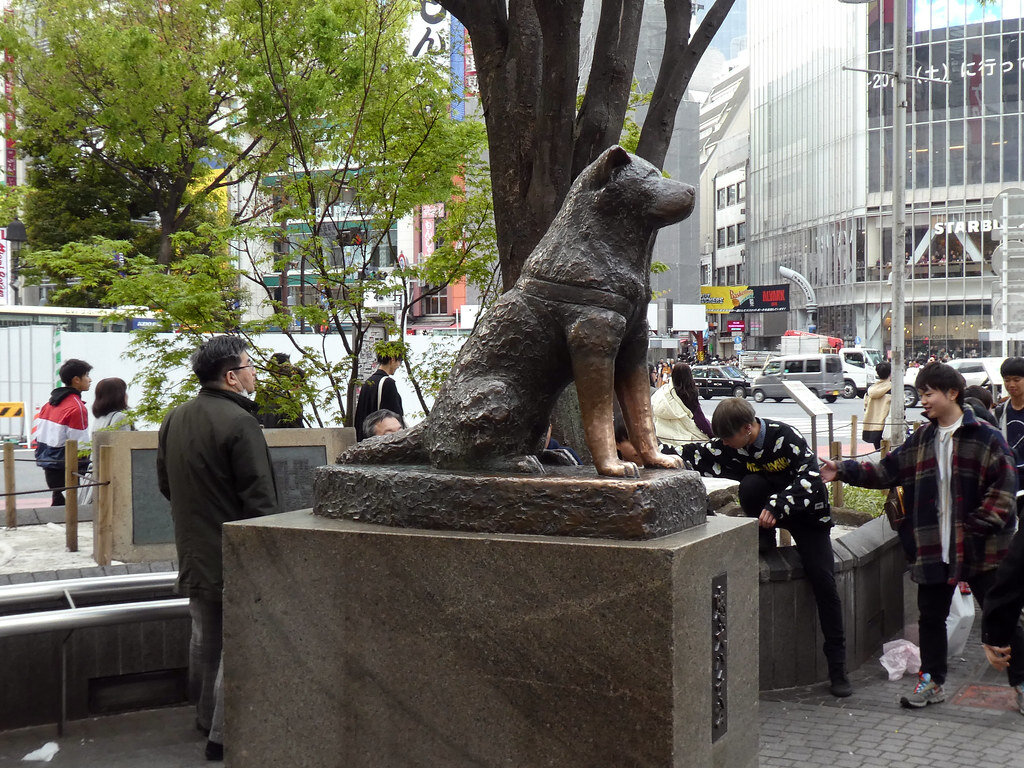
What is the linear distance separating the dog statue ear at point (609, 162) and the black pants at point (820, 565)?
291 cm

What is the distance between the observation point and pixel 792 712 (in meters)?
5.81

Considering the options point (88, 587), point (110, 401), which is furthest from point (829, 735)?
point (110, 401)

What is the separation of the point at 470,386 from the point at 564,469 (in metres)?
0.43

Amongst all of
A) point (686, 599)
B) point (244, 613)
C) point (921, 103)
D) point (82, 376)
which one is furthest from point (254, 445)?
point (921, 103)

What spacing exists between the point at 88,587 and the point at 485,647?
2.79 m

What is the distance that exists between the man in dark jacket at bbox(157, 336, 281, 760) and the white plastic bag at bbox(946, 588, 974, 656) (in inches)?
176

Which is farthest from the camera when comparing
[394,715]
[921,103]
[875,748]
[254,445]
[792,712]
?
[921,103]

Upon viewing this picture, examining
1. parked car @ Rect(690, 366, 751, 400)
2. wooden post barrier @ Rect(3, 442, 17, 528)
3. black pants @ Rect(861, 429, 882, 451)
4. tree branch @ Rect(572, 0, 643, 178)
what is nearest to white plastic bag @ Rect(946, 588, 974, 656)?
tree branch @ Rect(572, 0, 643, 178)

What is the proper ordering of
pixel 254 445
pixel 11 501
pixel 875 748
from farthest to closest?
1. pixel 11 501
2. pixel 875 748
3. pixel 254 445

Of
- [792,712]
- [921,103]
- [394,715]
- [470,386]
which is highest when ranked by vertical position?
[921,103]

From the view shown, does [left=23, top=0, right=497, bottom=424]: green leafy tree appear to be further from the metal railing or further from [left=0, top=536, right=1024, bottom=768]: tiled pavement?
[left=0, top=536, right=1024, bottom=768]: tiled pavement

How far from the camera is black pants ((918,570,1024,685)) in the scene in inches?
229

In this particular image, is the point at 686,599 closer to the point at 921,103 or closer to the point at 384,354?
the point at 384,354

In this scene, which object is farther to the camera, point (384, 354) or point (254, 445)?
point (384, 354)
